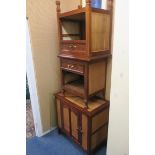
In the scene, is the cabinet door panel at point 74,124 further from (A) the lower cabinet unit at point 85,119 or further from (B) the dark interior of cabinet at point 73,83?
(B) the dark interior of cabinet at point 73,83

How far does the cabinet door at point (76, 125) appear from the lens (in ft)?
5.79

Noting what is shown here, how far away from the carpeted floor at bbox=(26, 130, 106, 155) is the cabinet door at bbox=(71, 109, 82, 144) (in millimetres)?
181

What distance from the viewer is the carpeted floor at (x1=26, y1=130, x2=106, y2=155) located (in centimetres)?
192

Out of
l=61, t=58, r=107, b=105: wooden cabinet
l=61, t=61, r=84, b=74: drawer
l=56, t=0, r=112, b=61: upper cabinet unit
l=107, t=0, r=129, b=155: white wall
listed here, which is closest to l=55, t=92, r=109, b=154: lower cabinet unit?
l=61, t=58, r=107, b=105: wooden cabinet

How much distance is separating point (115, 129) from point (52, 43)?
1468 millimetres

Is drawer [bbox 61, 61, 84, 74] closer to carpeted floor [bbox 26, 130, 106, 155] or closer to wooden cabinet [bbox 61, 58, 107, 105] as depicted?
wooden cabinet [bbox 61, 58, 107, 105]

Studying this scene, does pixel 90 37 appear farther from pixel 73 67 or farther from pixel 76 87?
pixel 76 87

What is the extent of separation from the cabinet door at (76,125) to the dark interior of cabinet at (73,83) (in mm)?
255

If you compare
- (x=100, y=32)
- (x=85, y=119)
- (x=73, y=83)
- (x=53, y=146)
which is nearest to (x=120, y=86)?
(x=100, y=32)

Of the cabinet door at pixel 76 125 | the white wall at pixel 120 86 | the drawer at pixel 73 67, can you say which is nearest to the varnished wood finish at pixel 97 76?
the drawer at pixel 73 67
